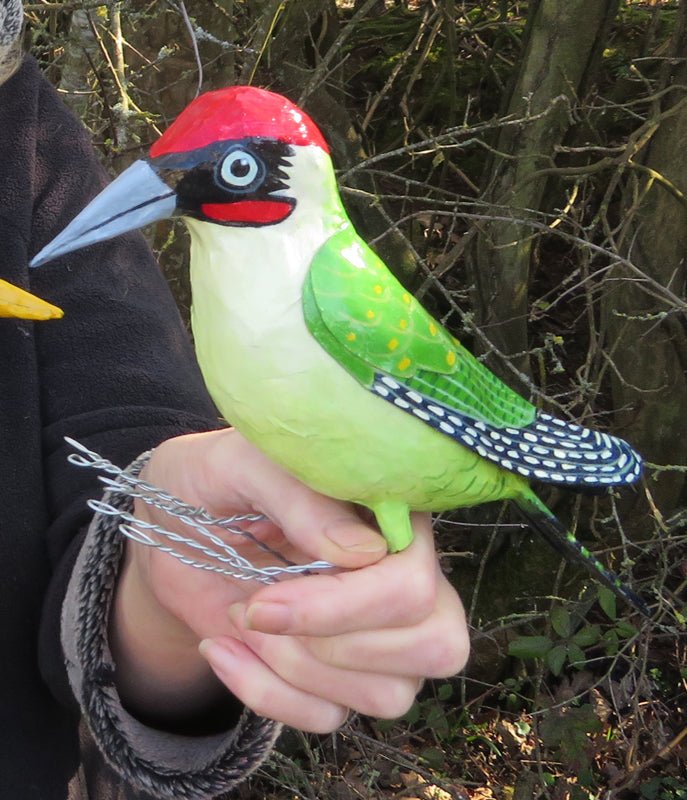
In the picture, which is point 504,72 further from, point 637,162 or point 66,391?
point 66,391

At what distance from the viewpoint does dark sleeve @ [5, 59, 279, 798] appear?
42.1 inches

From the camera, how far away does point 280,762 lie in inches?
88.6

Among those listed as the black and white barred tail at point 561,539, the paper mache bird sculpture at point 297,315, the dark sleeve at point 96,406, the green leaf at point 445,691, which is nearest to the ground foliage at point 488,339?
the green leaf at point 445,691

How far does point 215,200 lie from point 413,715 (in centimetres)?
186

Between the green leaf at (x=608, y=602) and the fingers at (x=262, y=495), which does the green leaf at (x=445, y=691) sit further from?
the fingers at (x=262, y=495)

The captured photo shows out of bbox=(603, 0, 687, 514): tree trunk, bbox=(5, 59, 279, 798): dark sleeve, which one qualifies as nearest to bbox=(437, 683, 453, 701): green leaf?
bbox=(603, 0, 687, 514): tree trunk

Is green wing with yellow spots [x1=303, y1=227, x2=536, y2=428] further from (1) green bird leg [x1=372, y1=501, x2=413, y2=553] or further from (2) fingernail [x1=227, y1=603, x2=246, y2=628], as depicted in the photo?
(2) fingernail [x1=227, y1=603, x2=246, y2=628]

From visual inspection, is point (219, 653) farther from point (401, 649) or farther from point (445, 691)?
point (445, 691)

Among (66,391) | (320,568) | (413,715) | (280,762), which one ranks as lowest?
(280,762)

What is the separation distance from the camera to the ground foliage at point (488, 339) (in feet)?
6.11

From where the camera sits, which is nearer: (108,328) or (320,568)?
(320,568)

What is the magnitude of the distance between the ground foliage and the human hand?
0.87 m

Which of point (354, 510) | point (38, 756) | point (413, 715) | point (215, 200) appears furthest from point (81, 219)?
point (413, 715)

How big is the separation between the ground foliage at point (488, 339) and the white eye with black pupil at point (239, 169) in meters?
0.96
